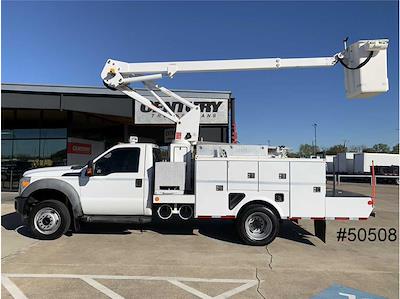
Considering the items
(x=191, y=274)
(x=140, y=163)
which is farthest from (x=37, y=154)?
(x=191, y=274)

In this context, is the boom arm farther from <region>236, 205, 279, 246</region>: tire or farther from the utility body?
<region>236, 205, 279, 246</region>: tire

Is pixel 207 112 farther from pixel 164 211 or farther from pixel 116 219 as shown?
pixel 116 219

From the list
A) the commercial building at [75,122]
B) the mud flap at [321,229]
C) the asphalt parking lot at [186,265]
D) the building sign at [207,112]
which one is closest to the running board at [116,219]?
the asphalt parking lot at [186,265]

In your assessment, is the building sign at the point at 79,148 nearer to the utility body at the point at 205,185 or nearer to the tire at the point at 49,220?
the utility body at the point at 205,185

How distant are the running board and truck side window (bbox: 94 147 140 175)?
0.97m

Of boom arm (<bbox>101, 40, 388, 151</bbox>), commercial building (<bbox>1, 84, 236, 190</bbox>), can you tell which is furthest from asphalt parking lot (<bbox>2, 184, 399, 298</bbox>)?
commercial building (<bbox>1, 84, 236, 190</bbox>)

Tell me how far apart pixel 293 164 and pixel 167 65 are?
376 cm

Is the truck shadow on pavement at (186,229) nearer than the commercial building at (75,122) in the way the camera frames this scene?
Yes

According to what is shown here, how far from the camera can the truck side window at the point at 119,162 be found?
8820 mm

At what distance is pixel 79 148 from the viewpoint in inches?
826

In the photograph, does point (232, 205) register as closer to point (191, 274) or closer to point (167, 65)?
point (191, 274)

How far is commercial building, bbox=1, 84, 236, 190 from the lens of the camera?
16844 mm

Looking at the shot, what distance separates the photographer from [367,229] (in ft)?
35.0

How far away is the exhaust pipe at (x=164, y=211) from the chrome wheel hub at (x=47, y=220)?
2.23 m
